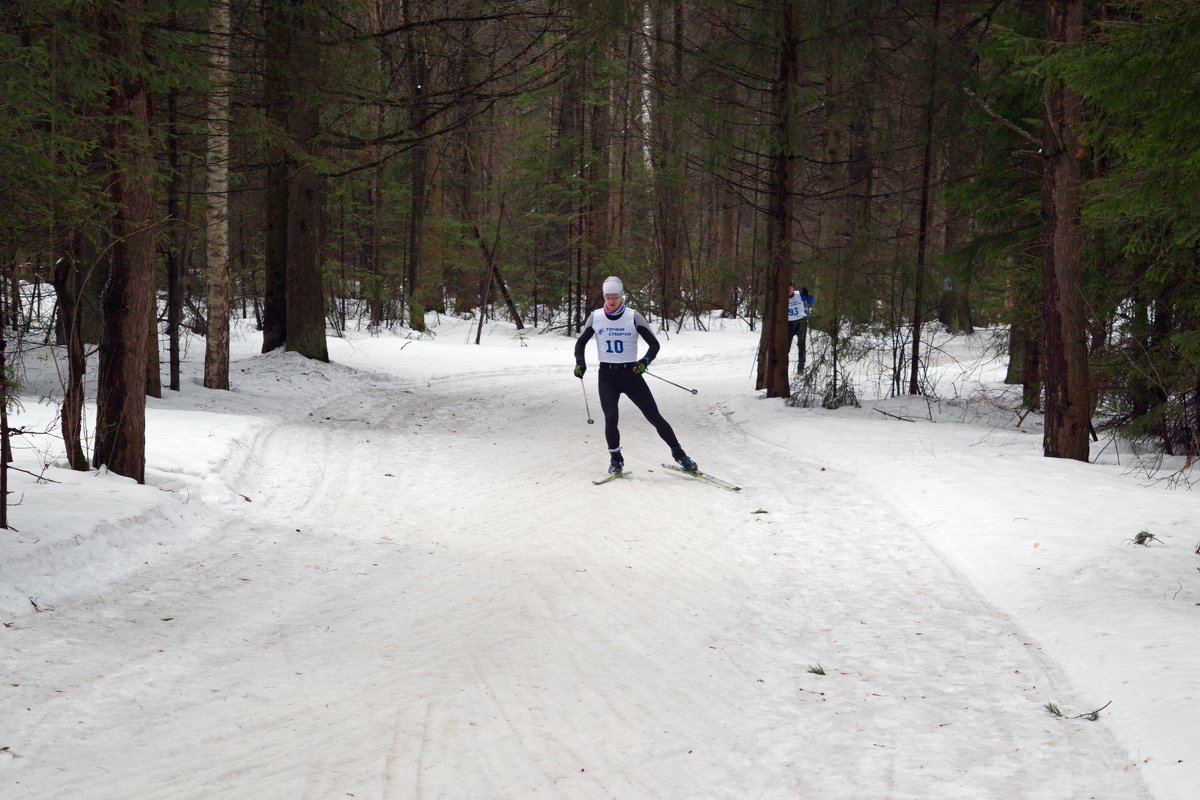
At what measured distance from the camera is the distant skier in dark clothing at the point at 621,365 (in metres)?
11.2

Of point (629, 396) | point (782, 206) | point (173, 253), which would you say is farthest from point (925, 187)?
point (173, 253)

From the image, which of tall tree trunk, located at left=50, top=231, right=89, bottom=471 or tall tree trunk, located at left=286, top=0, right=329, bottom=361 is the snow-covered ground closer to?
tall tree trunk, located at left=50, top=231, right=89, bottom=471

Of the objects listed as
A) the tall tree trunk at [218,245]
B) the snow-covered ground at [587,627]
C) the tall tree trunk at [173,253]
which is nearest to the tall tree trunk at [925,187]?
the snow-covered ground at [587,627]

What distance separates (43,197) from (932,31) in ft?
44.9

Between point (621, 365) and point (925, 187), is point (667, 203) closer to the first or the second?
point (925, 187)

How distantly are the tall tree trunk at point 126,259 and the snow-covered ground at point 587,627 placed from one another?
0.47 metres

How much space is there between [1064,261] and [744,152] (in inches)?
310

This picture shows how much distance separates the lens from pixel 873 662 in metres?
5.73

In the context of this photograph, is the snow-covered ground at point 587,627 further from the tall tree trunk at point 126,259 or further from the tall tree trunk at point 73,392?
the tall tree trunk at point 126,259

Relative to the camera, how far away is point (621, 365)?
11492 mm

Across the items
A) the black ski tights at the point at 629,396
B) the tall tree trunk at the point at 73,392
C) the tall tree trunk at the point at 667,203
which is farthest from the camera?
the tall tree trunk at the point at 667,203

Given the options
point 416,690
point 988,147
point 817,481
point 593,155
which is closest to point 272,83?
point 817,481

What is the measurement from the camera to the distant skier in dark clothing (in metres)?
11.2

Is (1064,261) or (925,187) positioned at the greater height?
(925,187)
